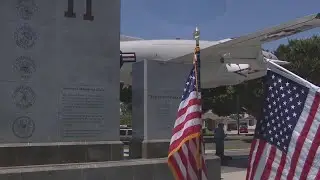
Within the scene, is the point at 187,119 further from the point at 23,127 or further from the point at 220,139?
the point at 220,139

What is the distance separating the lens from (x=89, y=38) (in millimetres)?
9773

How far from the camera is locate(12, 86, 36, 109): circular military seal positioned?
8.99 m

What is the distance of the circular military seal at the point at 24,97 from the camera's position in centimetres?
899

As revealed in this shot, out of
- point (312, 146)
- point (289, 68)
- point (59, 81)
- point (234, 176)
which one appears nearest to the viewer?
point (312, 146)

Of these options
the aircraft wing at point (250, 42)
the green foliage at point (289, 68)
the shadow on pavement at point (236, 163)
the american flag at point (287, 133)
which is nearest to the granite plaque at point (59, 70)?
the aircraft wing at point (250, 42)

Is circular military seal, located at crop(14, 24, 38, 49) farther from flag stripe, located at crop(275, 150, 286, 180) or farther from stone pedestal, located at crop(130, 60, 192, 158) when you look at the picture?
flag stripe, located at crop(275, 150, 286, 180)

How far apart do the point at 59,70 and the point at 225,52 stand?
10.7 metres

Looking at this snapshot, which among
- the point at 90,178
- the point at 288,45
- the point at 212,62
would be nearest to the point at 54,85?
the point at 90,178

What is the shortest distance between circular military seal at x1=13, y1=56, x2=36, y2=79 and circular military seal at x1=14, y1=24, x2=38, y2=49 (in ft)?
0.76

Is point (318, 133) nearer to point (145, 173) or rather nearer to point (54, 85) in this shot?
point (145, 173)

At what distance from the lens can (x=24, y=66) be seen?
9086 mm

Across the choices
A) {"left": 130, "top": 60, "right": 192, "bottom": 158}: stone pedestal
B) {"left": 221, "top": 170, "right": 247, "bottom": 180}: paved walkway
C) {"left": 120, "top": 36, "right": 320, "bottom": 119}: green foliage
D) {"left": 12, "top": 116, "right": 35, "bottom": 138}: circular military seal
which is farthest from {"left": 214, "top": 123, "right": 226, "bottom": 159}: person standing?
{"left": 12, "top": 116, "right": 35, "bottom": 138}: circular military seal

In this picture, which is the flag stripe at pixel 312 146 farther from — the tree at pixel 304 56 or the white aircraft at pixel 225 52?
the tree at pixel 304 56

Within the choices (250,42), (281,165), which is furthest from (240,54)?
(281,165)
